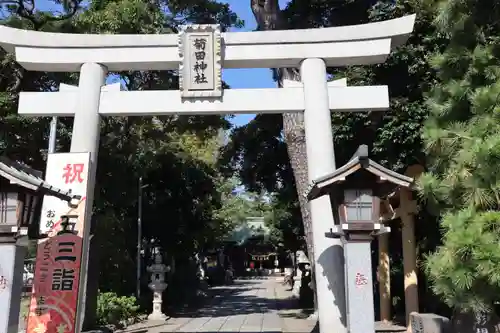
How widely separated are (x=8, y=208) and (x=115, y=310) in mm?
9475

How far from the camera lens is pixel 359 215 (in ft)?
24.0

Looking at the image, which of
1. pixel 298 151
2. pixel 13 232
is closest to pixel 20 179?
pixel 13 232

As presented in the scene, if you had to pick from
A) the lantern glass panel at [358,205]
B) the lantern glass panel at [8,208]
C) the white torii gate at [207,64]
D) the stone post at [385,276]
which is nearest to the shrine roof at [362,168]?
the lantern glass panel at [358,205]

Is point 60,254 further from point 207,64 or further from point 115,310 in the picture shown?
point 115,310

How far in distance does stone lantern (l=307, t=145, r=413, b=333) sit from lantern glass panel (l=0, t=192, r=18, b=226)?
4132mm

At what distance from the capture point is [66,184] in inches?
330

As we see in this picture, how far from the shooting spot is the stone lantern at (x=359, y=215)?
7.11 meters

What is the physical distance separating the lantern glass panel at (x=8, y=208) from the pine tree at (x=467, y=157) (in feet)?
18.4

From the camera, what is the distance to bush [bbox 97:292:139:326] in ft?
48.8

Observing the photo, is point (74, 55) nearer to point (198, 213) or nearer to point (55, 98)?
point (55, 98)

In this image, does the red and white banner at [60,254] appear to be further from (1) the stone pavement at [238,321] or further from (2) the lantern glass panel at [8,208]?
(1) the stone pavement at [238,321]

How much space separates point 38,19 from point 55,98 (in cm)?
535

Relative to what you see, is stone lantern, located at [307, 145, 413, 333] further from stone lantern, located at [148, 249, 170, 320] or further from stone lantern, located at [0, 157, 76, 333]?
stone lantern, located at [148, 249, 170, 320]

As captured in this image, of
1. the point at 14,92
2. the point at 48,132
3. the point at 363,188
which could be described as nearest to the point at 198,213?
the point at 48,132
